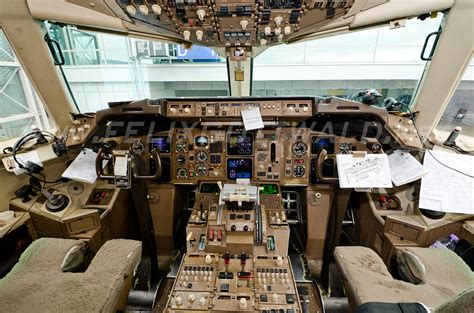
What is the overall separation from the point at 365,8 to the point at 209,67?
166cm

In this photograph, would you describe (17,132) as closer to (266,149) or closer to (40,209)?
(40,209)

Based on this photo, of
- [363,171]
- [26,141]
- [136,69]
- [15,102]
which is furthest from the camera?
[136,69]

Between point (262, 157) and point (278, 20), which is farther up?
point (278, 20)

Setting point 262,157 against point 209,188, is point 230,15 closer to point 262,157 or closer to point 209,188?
point 262,157

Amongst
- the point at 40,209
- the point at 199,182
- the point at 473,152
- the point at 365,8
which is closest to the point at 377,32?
the point at 365,8

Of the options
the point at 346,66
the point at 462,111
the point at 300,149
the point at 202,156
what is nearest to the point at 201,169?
the point at 202,156

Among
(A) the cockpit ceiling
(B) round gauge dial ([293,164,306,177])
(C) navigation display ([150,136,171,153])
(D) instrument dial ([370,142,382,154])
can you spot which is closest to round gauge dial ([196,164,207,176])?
(C) navigation display ([150,136,171,153])

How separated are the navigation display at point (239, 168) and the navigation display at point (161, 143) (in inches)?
23.9

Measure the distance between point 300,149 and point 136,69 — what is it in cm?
223

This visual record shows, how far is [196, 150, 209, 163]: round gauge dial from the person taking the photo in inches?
91.2

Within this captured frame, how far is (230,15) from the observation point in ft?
5.05

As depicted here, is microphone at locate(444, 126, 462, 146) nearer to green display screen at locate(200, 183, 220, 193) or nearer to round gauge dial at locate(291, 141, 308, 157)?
round gauge dial at locate(291, 141, 308, 157)

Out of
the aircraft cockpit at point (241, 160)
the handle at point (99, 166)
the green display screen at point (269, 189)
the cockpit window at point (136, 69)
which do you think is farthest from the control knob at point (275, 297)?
the cockpit window at point (136, 69)

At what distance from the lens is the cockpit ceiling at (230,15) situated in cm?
143
